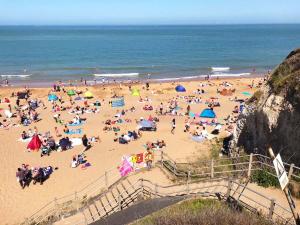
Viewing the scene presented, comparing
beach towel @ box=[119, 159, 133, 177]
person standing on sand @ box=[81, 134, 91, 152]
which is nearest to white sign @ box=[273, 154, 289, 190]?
beach towel @ box=[119, 159, 133, 177]

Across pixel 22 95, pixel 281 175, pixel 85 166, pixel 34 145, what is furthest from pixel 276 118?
pixel 22 95

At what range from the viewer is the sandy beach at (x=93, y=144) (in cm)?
1905

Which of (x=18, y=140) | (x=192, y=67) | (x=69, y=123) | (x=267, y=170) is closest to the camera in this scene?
(x=267, y=170)

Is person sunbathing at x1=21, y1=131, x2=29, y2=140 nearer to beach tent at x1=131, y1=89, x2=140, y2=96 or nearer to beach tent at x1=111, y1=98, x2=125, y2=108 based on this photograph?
beach tent at x1=111, y1=98, x2=125, y2=108

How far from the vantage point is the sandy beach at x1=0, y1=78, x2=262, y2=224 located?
19.0 meters

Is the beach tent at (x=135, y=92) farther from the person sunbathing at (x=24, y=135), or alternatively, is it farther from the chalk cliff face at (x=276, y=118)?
the chalk cliff face at (x=276, y=118)

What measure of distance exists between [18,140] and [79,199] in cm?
1128

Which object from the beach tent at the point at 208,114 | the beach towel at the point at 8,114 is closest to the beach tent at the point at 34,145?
the beach towel at the point at 8,114

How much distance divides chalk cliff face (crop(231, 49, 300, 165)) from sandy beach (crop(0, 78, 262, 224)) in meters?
3.81

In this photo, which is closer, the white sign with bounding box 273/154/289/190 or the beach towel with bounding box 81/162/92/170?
the white sign with bounding box 273/154/289/190

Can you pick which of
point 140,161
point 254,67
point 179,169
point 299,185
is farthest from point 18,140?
point 254,67

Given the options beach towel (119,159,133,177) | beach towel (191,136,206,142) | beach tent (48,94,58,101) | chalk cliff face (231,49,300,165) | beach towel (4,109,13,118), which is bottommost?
beach towel (4,109,13,118)

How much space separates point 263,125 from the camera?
16453mm

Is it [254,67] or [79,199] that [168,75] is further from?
[79,199]
